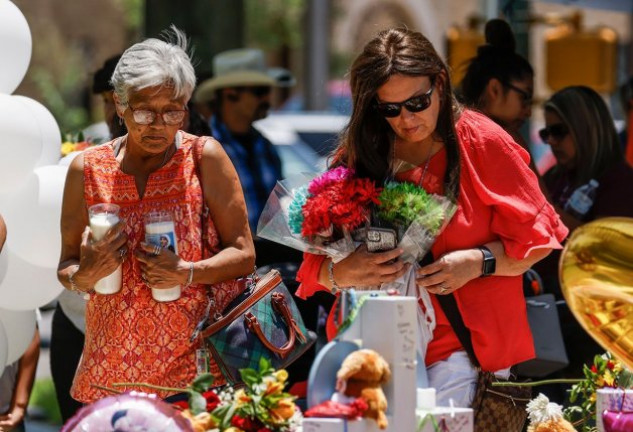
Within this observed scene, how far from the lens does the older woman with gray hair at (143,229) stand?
3887mm

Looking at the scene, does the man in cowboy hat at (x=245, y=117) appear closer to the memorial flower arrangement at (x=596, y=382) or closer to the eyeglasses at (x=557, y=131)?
the eyeglasses at (x=557, y=131)

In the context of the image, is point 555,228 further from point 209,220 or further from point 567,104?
point 567,104

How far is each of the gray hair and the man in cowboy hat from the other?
2.57 m

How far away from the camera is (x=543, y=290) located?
5.61 metres

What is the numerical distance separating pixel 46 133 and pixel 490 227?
215 centimetres

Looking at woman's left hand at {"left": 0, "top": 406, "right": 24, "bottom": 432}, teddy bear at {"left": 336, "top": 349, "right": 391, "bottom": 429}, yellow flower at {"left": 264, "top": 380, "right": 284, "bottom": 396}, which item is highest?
teddy bear at {"left": 336, "top": 349, "right": 391, "bottom": 429}

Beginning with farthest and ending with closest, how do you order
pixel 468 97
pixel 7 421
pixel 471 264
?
pixel 468 97
pixel 7 421
pixel 471 264

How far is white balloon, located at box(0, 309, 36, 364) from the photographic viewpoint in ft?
16.8

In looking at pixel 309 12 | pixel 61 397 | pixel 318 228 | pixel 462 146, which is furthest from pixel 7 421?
pixel 309 12

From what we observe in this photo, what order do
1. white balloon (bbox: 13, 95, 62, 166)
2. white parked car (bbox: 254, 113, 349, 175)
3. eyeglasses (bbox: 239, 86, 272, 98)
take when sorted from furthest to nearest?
eyeglasses (bbox: 239, 86, 272, 98) → white parked car (bbox: 254, 113, 349, 175) → white balloon (bbox: 13, 95, 62, 166)

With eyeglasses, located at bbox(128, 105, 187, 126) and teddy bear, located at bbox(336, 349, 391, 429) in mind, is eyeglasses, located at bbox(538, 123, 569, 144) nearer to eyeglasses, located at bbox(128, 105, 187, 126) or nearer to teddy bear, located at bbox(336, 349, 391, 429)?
eyeglasses, located at bbox(128, 105, 187, 126)

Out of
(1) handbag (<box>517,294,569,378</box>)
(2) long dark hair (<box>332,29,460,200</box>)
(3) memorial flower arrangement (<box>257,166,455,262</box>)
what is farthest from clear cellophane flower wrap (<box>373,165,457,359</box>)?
(1) handbag (<box>517,294,569,378</box>)

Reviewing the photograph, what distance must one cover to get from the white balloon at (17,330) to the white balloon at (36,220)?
0.84 ft

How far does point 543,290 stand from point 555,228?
170 cm
